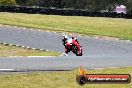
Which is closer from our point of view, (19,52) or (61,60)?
(61,60)

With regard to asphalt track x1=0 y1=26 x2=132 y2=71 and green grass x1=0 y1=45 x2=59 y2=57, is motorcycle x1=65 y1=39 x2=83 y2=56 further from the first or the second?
green grass x1=0 y1=45 x2=59 y2=57

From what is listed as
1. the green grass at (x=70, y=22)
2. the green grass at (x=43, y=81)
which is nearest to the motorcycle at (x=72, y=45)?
the green grass at (x=43, y=81)

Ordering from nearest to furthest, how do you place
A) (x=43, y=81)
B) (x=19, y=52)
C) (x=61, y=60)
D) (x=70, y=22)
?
(x=43, y=81) → (x=61, y=60) → (x=19, y=52) → (x=70, y=22)

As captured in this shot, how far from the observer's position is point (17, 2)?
7988cm

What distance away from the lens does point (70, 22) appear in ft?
135

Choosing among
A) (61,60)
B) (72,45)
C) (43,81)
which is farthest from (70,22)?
(72,45)

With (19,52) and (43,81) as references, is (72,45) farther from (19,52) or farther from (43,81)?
(19,52)

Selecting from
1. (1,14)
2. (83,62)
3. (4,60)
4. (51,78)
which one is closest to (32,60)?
(4,60)

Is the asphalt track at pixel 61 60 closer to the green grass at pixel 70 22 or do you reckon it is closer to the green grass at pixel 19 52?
the green grass at pixel 19 52

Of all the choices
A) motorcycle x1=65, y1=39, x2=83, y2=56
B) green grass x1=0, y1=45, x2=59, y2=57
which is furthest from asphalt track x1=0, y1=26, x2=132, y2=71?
motorcycle x1=65, y1=39, x2=83, y2=56

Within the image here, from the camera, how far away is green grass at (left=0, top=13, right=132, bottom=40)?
121 ft

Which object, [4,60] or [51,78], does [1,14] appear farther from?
[51,78]

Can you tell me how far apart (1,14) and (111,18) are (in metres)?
13.7

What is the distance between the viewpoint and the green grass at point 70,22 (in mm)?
37009
